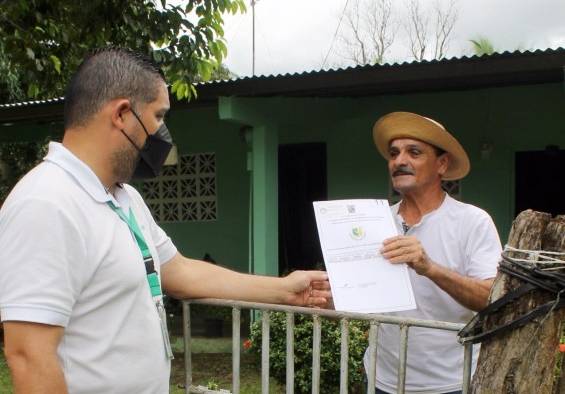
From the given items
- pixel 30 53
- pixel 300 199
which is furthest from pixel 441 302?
pixel 300 199

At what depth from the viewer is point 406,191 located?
2.55 metres

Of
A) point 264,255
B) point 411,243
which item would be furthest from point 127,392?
point 264,255

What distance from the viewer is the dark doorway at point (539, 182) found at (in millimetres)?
7582

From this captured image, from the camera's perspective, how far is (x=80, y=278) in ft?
5.32

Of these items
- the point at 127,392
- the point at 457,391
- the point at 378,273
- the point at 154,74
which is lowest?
the point at 457,391

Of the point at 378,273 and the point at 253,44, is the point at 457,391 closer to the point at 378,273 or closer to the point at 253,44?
the point at 378,273

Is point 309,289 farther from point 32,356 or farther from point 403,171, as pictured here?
point 32,356

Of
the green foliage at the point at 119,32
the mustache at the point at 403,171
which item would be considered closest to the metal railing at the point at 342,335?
the mustache at the point at 403,171

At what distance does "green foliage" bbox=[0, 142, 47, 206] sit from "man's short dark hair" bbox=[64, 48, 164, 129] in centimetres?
1111

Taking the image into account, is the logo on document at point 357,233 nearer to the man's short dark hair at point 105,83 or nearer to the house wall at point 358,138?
the man's short dark hair at point 105,83

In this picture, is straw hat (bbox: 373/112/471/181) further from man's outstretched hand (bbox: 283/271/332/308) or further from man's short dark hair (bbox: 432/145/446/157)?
man's outstretched hand (bbox: 283/271/332/308)

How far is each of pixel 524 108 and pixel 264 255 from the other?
3.40m

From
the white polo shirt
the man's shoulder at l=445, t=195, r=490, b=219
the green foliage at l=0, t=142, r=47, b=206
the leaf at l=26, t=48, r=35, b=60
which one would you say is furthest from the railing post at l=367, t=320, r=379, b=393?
the green foliage at l=0, t=142, r=47, b=206

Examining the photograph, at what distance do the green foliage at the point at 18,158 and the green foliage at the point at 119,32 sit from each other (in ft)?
21.6
